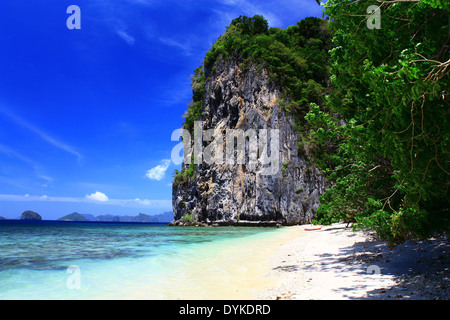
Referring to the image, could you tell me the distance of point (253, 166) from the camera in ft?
156

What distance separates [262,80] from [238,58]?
7.85 metres

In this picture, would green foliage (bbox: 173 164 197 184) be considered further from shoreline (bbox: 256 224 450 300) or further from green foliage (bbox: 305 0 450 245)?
green foliage (bbox: 305 0 450 245)

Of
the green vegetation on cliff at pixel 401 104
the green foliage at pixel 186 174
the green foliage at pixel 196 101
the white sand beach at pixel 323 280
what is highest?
the green foliage at pixel 196 101

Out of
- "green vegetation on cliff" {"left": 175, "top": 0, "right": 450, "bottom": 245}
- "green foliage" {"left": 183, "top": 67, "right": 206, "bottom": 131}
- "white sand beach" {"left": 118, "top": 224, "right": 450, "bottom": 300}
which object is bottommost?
"white sand beach" {"left": 118, "top": 224, "right": 450, "bottom": 300}

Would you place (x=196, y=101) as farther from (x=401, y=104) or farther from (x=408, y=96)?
(x=408, y=96)

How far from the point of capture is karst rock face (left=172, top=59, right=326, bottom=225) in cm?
4562

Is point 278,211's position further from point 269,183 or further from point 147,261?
point 147,261

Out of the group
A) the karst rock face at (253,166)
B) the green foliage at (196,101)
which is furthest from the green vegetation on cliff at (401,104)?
the green foliage at (196,101)

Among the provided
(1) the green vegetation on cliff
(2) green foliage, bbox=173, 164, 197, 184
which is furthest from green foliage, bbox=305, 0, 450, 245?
(2) green foliage, bbox=173, 164, 197, 184

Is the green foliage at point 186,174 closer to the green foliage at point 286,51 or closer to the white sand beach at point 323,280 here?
the green foliage at point 286,51

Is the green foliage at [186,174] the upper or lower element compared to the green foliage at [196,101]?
lower

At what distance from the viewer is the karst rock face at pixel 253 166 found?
4562 cm

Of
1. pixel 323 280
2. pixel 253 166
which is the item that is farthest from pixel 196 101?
pixel 323 280
